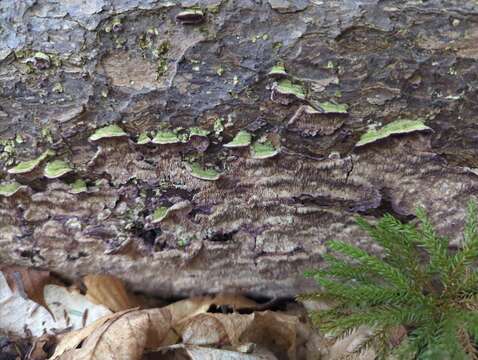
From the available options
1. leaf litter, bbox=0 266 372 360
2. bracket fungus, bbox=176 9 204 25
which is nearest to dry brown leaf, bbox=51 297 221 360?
leaf litter, bbox=0 266 372 360

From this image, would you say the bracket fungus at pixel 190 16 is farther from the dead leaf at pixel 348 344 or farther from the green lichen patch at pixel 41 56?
the dead leaf at pixel 348 344

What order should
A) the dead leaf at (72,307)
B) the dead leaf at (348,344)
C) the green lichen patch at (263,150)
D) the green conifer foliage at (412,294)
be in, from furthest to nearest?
the dead leaf at (72,307) < the dead leaf at (348,344) < the green lichen patch at (263,150) < the green conifer foliage at (412,294)

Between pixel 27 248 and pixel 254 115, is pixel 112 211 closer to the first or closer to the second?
pixel 27 248

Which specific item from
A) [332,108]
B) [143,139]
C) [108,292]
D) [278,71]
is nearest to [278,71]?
[278,71]

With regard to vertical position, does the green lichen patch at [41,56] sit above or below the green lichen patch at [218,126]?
above

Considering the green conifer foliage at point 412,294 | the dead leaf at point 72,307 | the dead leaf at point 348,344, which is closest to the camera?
the green conifer foliage at point 412,294

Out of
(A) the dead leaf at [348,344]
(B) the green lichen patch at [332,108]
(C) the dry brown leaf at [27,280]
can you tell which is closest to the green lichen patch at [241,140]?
(B) the green lichen patch at [332,108]

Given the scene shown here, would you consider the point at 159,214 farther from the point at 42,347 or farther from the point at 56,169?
the point at 42,347
